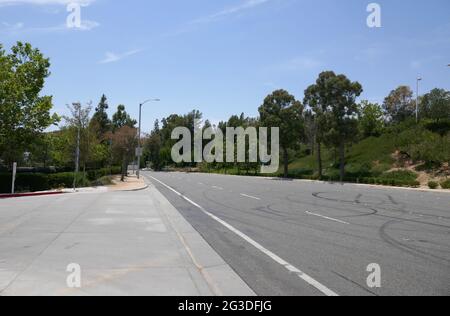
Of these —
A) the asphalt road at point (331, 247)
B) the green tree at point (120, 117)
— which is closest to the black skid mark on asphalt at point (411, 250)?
the asphalt road at point (331, 247)

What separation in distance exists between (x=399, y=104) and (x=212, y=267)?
96.6 meters

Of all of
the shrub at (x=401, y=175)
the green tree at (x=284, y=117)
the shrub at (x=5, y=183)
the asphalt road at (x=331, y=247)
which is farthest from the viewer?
the green tree at (x=284, y=117)

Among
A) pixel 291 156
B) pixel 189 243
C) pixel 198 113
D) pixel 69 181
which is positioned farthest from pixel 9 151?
pixel 198 113

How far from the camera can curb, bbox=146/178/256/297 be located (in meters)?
6.24

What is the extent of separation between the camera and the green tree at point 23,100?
27266mm

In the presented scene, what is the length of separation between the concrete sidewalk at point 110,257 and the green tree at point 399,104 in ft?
295

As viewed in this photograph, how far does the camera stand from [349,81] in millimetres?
50094

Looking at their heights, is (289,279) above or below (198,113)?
below

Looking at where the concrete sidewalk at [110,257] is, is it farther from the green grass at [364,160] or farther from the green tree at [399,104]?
the green tree at [399,104]

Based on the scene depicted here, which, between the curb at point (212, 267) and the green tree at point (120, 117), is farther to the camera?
the green tree at point (120, 117)

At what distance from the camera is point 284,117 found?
204 ft

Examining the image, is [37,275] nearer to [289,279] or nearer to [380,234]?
[289,279]

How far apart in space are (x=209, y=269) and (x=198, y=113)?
13082 cm

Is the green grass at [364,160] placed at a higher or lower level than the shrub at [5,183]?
higher
